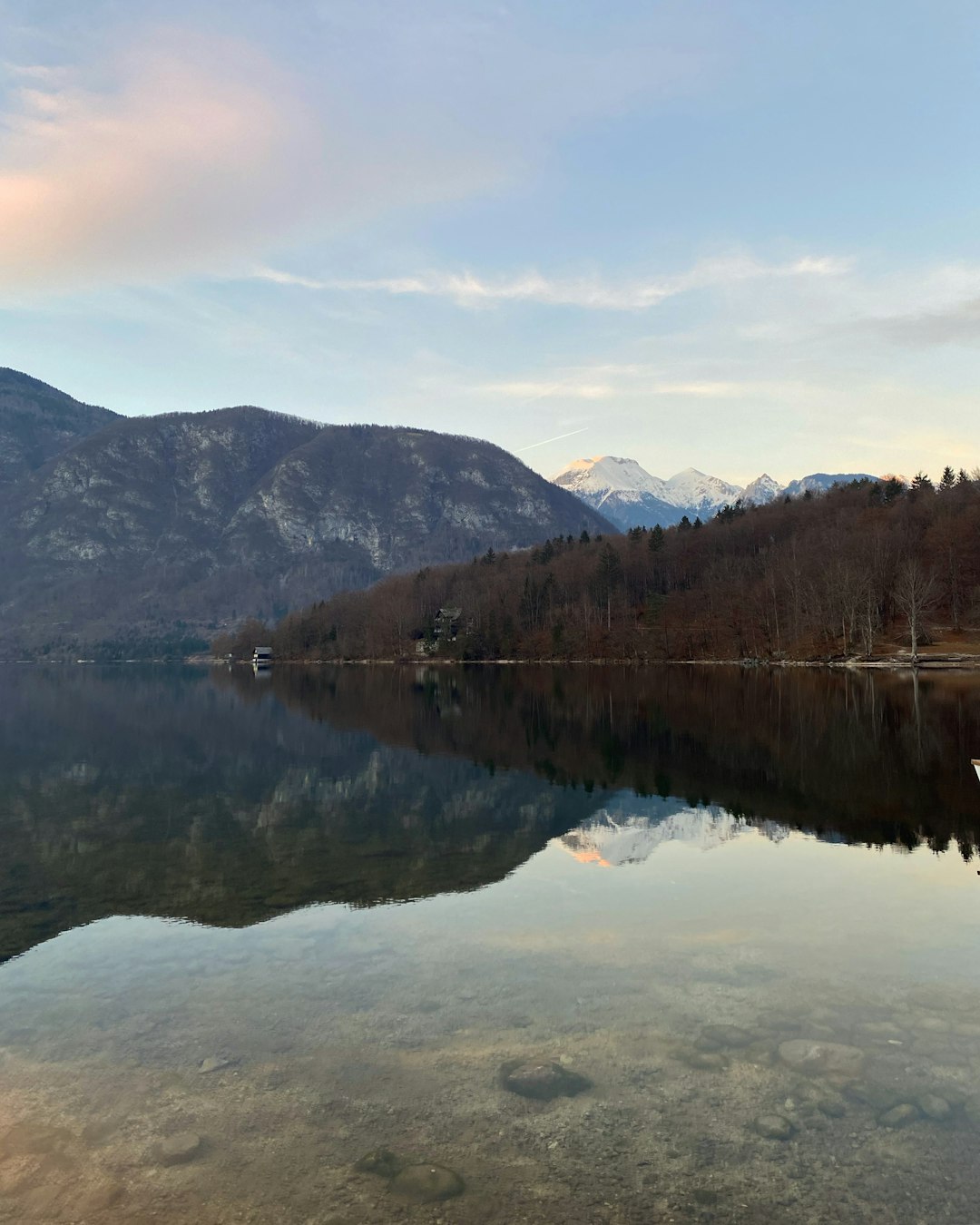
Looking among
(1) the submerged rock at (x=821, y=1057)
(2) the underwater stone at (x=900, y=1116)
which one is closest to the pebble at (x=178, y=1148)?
(1) the submerged rock at (x=821, y=1057)

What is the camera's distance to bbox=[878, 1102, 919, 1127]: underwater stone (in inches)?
370

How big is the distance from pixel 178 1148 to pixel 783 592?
159030mm

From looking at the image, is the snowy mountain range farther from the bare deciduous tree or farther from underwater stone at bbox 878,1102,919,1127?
the bare deciduous tree

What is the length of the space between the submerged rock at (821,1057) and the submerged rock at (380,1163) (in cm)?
558

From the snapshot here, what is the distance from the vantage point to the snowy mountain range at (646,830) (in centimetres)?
2398

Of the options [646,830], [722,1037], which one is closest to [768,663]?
[646,830]

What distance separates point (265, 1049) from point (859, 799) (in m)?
24.8

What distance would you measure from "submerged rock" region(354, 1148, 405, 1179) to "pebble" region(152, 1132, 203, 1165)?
2011mm

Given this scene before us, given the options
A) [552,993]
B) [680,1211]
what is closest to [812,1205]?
[680,1211]

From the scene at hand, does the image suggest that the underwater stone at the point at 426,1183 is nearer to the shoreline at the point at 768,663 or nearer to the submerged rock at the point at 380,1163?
the submerged rock at the point at 380,1163

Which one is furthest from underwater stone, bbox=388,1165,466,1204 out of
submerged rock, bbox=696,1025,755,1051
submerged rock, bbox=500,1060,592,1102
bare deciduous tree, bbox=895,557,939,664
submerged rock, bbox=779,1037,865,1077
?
bare deciduous tree, bbox=895,557,939,664

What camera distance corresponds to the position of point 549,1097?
1016 centimetres

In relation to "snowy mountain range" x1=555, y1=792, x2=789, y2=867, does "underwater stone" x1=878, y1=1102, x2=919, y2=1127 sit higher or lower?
higher

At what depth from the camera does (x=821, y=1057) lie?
1108 cm
